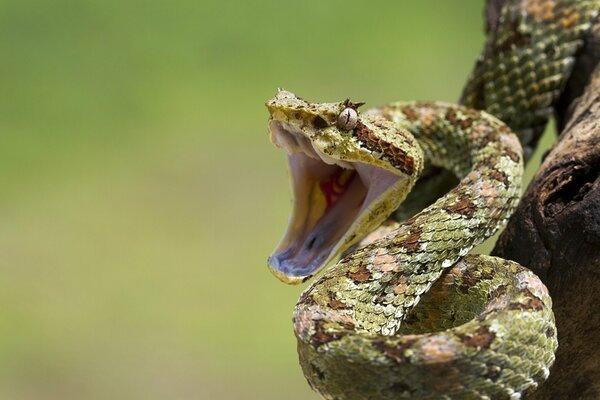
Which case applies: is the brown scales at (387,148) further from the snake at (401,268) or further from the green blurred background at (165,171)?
the green blurred background at (165,171)

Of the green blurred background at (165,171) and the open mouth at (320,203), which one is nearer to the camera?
the open mouth at (320,203)

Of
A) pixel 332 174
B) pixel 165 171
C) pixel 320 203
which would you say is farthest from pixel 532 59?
pixel 165 171

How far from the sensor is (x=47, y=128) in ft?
38.0

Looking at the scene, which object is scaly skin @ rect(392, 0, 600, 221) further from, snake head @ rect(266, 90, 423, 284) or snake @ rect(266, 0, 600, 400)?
snake head @ rect(266, 90, 423, 284)

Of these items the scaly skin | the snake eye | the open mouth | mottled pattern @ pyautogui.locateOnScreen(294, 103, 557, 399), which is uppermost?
the scaly skin

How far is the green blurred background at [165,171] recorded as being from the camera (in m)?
9.23

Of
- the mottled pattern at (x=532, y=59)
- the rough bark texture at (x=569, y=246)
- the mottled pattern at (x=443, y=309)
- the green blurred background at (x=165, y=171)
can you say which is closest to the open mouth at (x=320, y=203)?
the mottled pattern at (x=443, y=309)

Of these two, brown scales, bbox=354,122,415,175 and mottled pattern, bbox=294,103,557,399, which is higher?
brown scales, bbox=354,122,415,175

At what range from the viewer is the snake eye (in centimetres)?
375

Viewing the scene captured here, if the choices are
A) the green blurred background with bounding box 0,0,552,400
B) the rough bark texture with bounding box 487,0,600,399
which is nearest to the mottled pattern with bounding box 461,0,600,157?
the rough bark texture with bounding box 487,0,600,399

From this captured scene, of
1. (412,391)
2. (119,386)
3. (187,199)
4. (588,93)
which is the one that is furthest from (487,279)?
(187,199)

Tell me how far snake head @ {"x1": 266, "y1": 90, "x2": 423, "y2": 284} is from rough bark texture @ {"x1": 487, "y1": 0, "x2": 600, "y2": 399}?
54 cm

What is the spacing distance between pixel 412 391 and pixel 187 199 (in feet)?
27.3

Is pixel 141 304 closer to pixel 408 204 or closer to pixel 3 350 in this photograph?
pixel 3 350
